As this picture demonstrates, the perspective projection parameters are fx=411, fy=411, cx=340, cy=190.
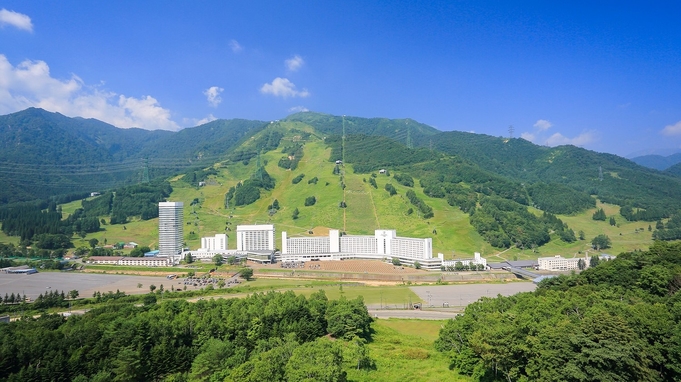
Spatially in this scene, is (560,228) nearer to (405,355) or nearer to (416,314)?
(416,314)

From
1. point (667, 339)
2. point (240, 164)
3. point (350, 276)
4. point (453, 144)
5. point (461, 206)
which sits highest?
point (453, 144)

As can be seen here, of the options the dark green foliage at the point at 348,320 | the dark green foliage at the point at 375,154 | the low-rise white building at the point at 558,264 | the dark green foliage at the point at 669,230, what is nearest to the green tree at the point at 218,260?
the dark green foliage at the point at 348,320

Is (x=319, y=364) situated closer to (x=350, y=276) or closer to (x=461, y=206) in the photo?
(x=350, y=276)

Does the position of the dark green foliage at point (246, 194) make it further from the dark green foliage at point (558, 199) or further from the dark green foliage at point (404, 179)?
the dark green foliage at point (558, 199)

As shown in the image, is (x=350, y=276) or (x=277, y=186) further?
(x=277, y=186)

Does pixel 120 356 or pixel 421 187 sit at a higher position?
Result: pixel 421 187

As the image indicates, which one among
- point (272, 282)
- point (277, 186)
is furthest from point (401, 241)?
point (277, 186)

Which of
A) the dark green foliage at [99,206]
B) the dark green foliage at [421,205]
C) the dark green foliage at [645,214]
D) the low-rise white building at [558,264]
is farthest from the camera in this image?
the dark green foliage at [99,206]
